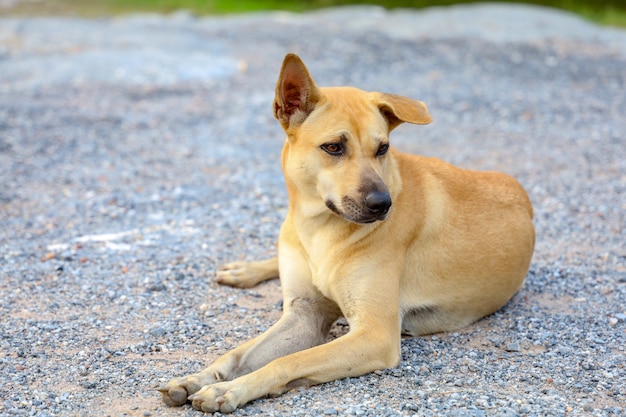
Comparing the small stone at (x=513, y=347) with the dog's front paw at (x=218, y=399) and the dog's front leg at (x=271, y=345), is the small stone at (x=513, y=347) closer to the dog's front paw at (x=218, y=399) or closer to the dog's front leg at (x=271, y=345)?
the dog's front leg at (x=271, y=345)

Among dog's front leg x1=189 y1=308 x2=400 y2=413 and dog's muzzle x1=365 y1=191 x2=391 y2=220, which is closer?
dog's front leg x1=189 y1=308 x2=400 y2=413

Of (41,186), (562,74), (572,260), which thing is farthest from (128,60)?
(572,260)

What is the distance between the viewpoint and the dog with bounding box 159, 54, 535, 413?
462 centimetres

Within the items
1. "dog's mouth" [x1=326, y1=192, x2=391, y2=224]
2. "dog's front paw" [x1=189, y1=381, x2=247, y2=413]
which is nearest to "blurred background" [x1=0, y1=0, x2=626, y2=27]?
"dog's mouth" [x1=326, y1=192, x2=391, y2=224]

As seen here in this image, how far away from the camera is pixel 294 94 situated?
503cm

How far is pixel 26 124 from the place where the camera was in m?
10.7

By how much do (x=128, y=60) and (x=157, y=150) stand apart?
12.6 feet

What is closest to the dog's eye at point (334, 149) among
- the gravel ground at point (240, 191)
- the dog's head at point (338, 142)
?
the dog's head at point (338, 142)

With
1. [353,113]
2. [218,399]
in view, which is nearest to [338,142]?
[353,113]

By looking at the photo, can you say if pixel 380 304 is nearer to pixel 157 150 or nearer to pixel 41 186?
pixel 41 186

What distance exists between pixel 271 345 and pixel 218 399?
735 mm

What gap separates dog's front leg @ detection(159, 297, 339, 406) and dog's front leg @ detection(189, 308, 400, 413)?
13 cm

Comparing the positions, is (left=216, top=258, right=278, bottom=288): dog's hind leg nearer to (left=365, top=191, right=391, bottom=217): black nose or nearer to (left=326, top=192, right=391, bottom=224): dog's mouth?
(left=326, top=192, right=391, bottom=224): dog's mouth

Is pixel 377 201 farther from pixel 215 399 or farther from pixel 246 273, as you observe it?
pixel 246 273
